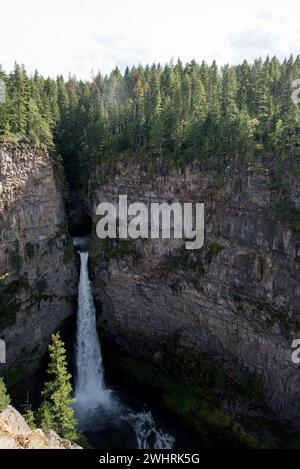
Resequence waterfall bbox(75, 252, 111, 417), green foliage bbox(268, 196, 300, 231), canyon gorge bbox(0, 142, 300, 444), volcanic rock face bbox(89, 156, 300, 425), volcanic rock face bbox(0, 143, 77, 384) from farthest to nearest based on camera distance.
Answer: waterfall bbox(75, 252, 111, 417) < volcanic rock face bbox(0, 143, 77, 384) < canyon gorge bbox(0, 142, 300, 444) < volcanic rock face bbox(89, 156, 300, 425) < green foliage bbox(268, 196, 300, 231)

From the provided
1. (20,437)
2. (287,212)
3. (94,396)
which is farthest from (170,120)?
(20,437)

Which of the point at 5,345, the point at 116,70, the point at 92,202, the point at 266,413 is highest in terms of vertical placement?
the point at 116,70

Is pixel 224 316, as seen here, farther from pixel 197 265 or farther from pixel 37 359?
pixel 37 359

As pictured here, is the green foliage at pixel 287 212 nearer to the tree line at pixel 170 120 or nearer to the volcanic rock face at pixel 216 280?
the volcanic rock face at pixel 216 280

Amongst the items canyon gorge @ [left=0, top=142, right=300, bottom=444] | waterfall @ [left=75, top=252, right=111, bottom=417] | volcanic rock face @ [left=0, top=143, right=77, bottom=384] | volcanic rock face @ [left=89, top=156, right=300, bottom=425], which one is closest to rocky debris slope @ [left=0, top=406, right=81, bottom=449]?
volcanic rock face @ [left=0, top=143, right=77, bottom=384]

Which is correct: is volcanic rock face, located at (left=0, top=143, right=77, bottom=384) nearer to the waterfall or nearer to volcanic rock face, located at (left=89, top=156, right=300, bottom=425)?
the waterfall
